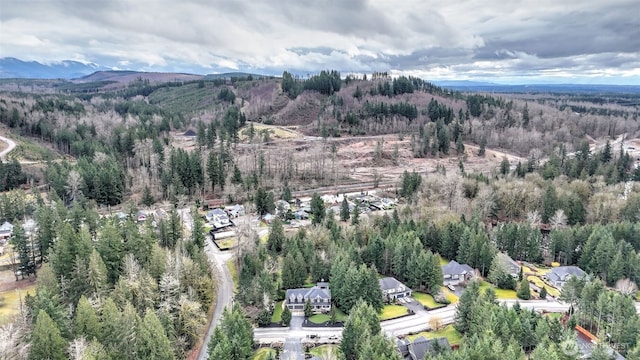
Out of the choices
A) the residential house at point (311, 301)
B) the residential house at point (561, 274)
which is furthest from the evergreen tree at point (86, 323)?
the residential house at point (561, 274)

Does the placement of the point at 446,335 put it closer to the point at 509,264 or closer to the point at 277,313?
the point at 277,313

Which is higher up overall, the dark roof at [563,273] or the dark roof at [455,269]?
the dark roof at [455,269]

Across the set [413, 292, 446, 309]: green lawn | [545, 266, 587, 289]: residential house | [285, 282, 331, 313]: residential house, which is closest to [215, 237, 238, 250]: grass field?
[285, 282, 331, 313]: residential house

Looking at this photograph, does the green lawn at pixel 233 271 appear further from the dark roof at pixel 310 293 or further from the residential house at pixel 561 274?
the residential house at pixel 561 274

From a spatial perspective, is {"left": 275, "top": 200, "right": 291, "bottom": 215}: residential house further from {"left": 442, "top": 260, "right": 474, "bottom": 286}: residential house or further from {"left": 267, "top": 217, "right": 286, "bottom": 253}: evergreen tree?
{"left": 442, "top": 260, "right": 474, "bottom": 286}: residential house

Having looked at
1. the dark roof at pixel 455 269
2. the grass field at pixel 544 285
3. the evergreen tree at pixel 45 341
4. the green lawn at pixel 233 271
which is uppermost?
the evergreen tree at pixel 45 341

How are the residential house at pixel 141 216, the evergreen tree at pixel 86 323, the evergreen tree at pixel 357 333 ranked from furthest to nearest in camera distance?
1. the residential house at pixel 141 216
2. the evergreen tree at pixel 357 333
3. the evergreen tree at pixel 86 323

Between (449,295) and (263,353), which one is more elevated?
(263,353)

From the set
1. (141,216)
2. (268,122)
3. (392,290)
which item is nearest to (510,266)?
(392,290)

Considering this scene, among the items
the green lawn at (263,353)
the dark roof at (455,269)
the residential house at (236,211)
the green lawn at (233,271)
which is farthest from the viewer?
the residential house at (236,211)
